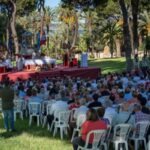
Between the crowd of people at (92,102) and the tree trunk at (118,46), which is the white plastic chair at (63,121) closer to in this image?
the crowd of people at (92,102)

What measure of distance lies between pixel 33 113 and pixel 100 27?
86095mm

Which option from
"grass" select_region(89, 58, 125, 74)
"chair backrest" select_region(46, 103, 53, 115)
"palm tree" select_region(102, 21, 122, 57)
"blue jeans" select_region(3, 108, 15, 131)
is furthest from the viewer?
"palm tree" select_region(102, 21, 122, 57)

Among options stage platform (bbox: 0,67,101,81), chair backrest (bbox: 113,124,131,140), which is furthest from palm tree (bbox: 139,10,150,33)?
chair backrest (bbox: 113,124,131,140)

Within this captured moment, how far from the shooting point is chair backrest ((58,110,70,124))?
1563 cm

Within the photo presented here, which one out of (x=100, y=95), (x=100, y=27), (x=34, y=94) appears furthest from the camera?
(x=100, y=27)

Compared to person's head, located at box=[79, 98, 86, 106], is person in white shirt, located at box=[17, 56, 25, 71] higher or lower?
higher

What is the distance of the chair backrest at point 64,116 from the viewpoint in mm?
15633

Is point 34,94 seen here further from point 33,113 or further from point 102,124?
point 102,124

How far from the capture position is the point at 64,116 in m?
15.8

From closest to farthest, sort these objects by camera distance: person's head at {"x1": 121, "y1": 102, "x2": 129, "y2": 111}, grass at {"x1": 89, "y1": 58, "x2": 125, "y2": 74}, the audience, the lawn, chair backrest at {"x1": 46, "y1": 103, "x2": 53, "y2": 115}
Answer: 1. the audience
2. the lawn
3. person's head at {"x1": 121, "y1": 102, "x2": 129, "y2": 111}
4. chair backrest at {"x1": 46, "y1": 103, "x2": 53, "y2": 115}
5. grass at {"x1": 89, "y1": 58, "x2": 125, "y2": 74}

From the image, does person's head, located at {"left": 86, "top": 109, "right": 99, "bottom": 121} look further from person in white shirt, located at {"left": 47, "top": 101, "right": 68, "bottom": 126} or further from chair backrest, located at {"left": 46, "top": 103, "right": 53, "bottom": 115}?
chair backrest, located at {"left": 46, "top": 103, "right": 53, "bottom": 115}

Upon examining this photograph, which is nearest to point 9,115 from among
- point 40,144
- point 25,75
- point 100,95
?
point 40,144

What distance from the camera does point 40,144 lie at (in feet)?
50.0

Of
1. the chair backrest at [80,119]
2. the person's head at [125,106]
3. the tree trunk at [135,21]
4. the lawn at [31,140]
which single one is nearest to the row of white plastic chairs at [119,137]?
the chair backrest at [80,119]
